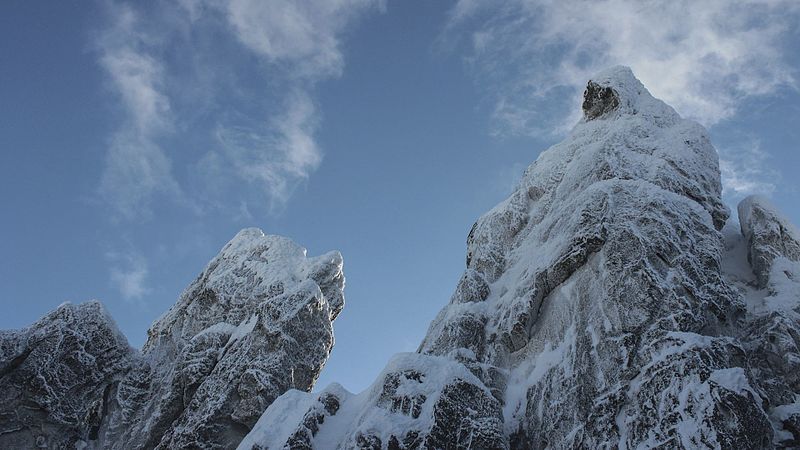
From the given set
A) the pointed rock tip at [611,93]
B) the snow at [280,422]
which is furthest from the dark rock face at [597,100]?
the snow at [280,422]

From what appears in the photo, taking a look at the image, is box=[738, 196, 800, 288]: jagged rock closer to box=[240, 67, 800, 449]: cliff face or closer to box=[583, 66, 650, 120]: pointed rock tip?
box=[240, 67, 800, 449]: cliff face

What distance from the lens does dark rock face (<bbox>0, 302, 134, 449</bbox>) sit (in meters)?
43.3

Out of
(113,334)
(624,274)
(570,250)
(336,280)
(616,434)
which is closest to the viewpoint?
(616,434)

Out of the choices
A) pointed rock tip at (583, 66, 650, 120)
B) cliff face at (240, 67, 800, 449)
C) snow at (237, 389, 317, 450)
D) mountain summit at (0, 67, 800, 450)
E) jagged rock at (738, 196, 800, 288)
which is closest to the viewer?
cliff face at (240, 67, 800, 449)

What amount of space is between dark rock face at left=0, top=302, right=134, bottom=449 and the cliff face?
2065cm

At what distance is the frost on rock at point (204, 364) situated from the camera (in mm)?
41500

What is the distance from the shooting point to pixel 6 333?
45.4 metres

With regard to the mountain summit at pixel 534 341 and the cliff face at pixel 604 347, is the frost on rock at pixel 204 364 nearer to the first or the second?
the mountain summit at pixel 534 341

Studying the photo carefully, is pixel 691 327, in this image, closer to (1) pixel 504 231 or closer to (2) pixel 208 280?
(1) pixel 504 231

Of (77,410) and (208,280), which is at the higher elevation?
(208,280)

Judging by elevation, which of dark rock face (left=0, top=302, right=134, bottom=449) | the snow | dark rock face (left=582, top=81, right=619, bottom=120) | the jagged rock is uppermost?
dark rock face (left=582, top=81, right=619, bottom=120)

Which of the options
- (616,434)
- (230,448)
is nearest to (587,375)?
(616,434)

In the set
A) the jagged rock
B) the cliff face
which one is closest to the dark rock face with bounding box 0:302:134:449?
the cliff face

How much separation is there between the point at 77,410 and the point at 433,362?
1162 inches
